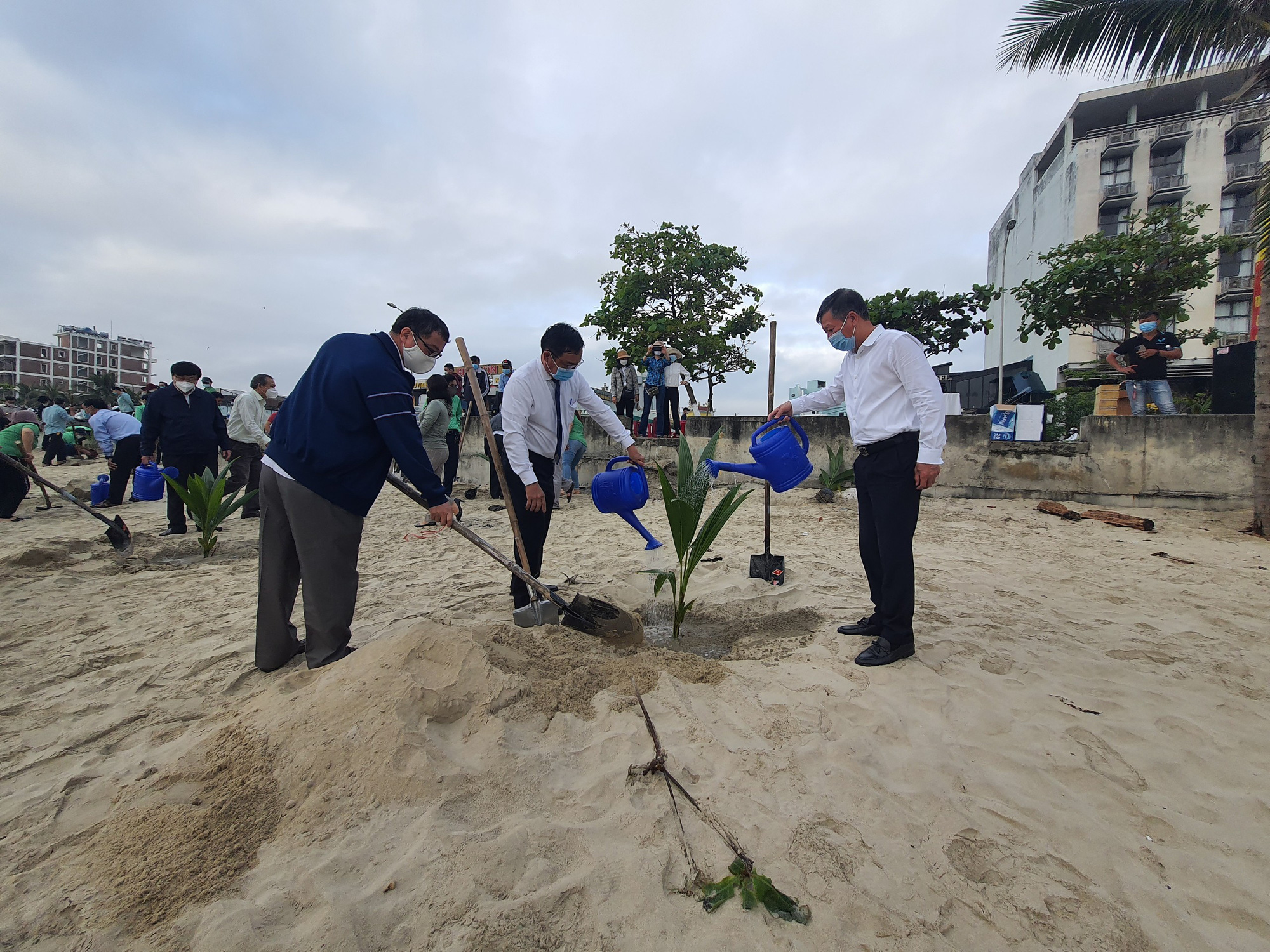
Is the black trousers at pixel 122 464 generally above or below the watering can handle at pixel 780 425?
below

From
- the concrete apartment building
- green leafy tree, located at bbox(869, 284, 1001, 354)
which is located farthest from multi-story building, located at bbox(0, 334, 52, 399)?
the concrete apartment building

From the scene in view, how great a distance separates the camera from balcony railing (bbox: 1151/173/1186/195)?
1007 inches

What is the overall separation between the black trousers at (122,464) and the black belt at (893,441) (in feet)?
29.1

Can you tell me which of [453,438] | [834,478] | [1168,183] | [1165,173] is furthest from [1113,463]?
[1165,173]

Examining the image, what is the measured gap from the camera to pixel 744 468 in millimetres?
3088

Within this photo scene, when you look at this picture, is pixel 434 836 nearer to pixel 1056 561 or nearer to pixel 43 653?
pixel 43 653

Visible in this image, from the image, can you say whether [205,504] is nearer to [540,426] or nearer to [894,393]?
[540,426]

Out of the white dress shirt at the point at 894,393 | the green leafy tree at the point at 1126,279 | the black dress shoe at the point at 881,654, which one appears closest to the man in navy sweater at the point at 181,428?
the white dress shirt at the point at 894,393

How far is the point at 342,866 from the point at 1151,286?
17281 millimetres

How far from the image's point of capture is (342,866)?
4.55 ft

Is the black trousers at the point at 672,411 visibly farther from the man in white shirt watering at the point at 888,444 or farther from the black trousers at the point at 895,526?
the black trousers at the point at 895,526

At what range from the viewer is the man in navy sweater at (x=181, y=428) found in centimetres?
548

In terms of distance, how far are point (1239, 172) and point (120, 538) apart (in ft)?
130

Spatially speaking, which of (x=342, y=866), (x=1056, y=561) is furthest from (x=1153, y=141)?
(x=342, y=866)
